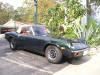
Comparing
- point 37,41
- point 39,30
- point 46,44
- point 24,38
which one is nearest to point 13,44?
point 24,38

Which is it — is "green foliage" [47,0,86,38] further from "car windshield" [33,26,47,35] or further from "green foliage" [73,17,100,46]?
"car windshield" [33,26,47,35]

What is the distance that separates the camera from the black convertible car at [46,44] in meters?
3.59

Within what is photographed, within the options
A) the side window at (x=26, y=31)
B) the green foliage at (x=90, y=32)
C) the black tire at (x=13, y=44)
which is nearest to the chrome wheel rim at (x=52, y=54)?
the side window at (x=26, y=31)

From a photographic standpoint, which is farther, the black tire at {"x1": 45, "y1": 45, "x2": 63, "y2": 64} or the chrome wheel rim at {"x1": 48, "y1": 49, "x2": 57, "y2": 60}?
the chrome wheel rim at {"x1": 48, "y1": 49, "x2": 57, "y2": 60}

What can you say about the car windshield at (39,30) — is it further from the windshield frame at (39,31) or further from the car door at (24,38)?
the car door at (24,38)

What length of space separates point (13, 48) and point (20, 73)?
278 centimetres

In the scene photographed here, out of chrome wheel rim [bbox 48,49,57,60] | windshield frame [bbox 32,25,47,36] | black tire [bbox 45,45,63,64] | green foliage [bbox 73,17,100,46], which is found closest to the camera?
black tire [bbox 45,45,63,64]

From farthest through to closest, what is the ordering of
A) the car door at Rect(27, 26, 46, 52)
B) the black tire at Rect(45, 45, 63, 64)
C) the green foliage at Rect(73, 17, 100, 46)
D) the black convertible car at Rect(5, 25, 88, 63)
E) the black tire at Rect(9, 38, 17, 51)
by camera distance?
the green foliage at Rect(73, 17, 100, 46), the black tire at Rect(9, 38, 17, 51), the car door at Rect(27, 26, 46, 52), the black tire at Rect(45, 45, 63, 64), the black convertible car at Rect(5, 25, 88, 63)

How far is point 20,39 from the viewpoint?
16.4 ft

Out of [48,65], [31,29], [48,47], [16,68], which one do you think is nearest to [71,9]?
[31,29]

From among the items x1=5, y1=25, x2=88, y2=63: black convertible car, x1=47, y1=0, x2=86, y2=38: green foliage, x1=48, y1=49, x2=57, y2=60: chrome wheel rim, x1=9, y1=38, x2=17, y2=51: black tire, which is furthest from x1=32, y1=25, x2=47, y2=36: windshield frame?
x1=47, y1=0, x2=86, y2=38: green foliage

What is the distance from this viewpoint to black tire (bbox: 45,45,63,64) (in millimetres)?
3738

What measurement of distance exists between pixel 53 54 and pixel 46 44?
0.45m

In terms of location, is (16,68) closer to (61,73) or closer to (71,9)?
(61,73)
